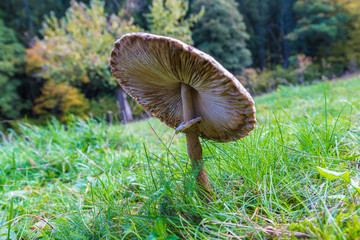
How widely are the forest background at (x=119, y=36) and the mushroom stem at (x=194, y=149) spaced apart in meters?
6.52

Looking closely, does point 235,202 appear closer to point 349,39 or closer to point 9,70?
point 9,70

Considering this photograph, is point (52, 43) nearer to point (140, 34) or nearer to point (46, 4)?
point (46, 4)

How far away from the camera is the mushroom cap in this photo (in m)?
0.73

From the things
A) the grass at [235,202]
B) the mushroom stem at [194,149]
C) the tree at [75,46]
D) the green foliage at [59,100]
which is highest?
the tree at [75,46]

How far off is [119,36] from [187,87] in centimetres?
1197

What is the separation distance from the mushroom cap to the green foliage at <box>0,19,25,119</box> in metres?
14.7

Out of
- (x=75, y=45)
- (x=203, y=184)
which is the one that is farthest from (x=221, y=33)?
(x=203, y=184)

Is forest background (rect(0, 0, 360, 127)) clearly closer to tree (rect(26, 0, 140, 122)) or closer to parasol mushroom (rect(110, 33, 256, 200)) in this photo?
tree (rect(26, 0, 140, 122))

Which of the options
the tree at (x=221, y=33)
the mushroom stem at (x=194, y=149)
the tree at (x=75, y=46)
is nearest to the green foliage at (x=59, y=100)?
the tree at (x=75, y=46)

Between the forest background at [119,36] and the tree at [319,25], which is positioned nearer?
the forest background at [119,36]

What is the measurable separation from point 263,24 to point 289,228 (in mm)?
29509

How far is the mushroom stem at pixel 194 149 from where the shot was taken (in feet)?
3.29

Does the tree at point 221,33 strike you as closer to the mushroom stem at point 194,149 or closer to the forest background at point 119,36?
the forest background at point 119,36

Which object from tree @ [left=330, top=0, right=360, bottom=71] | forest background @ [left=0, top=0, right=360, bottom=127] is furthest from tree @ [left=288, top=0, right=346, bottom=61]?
tree @ [left=330, top=0, right=360, bottom=71]
